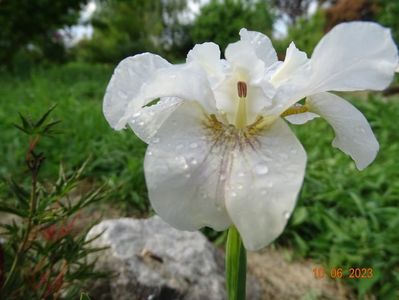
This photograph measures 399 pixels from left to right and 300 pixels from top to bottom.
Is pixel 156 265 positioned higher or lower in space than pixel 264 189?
lower

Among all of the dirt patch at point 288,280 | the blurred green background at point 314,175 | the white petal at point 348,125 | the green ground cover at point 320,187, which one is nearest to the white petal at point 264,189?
the white petal at point 348,125

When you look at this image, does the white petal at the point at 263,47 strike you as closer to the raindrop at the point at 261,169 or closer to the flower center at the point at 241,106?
the flower center at the point at 241,106

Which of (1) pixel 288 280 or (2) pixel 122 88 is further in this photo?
(1) pixel 288 280

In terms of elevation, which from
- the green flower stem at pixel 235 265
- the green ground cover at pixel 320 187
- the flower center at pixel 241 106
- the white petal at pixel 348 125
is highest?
the flower center at pixel 241 106

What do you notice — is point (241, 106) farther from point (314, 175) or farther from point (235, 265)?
point (314, 175)

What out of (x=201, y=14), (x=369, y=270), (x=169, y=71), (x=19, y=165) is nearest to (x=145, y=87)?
(x=169, y=71)

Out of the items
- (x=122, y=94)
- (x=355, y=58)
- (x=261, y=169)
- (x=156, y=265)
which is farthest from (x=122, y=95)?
(x=156, y=265)

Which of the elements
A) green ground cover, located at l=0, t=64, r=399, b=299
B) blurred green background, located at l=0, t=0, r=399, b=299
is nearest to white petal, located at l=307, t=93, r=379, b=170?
blurred green background, located at l=0, t=0, r=399, b=299
